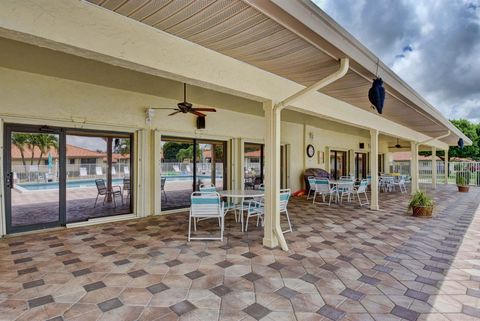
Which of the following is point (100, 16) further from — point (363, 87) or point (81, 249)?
point (363, 87)

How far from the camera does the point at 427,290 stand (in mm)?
2443

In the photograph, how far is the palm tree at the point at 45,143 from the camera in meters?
4.62

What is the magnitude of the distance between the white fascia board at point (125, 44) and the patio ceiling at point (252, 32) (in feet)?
0.30

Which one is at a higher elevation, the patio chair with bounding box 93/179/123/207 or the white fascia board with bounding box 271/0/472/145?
the white fascia board with bounding box 271/0/472/145

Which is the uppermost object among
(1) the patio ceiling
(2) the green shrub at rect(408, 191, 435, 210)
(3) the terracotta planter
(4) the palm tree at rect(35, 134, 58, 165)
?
(1) the patio ceiling

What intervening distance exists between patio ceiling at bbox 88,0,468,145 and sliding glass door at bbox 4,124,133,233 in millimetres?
3616

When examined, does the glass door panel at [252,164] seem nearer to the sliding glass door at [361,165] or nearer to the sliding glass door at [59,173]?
the sliding glass door at [59,173]

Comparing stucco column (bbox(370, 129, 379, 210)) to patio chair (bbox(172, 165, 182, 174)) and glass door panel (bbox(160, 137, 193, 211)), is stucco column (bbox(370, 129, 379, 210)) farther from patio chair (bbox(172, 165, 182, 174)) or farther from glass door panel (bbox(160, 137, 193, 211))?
patio chair (bbox(172, 165, 182, 174))

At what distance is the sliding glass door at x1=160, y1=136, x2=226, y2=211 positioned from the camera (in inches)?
250

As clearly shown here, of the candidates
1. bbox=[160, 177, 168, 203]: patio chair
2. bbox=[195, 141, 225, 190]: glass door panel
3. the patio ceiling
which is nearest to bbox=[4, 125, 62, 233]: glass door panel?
bbox=[160, 177, 168, 203]: patio chair

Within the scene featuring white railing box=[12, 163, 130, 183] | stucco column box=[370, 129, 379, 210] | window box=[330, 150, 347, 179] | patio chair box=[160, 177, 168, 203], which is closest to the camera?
white railing box=[12, 163, 130, 183]

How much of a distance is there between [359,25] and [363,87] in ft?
17.4

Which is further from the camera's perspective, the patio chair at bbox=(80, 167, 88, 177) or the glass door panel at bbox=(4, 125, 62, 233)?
the patio chair at bbox=(80, 167, 88, 177)

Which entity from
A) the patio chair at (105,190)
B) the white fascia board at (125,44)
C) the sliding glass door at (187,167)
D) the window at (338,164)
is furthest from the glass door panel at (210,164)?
the window at (338,164)
